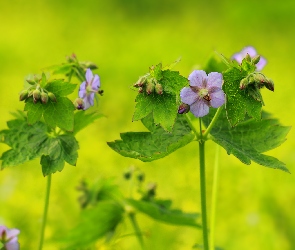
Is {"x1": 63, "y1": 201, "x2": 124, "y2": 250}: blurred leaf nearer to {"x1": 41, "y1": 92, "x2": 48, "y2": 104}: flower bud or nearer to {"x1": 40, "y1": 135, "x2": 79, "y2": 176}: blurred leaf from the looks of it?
{"x1": 40, "y1": 135, "x2": 79, "y2": 176}: blurred leaf

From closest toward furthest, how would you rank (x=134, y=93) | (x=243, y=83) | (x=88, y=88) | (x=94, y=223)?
(x=243, y=83)
(x=88, y=88)
(x=94, y=223)
(x=134, y=93)

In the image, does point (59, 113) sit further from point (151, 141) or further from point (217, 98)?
point (217, 98)

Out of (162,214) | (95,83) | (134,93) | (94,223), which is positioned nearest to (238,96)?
(95,83)

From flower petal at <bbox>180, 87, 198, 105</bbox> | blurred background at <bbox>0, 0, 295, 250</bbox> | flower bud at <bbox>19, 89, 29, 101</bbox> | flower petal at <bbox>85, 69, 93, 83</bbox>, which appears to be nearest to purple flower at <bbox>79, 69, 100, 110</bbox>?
flower petal at <bbox>85, 69, 93, 83</bbox>

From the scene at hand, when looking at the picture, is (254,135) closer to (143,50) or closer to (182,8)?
(143,50)

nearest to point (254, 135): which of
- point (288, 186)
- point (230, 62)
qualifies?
point (230, 62)

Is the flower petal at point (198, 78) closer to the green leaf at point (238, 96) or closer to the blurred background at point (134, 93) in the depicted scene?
the green leaf at point (238, 96)
